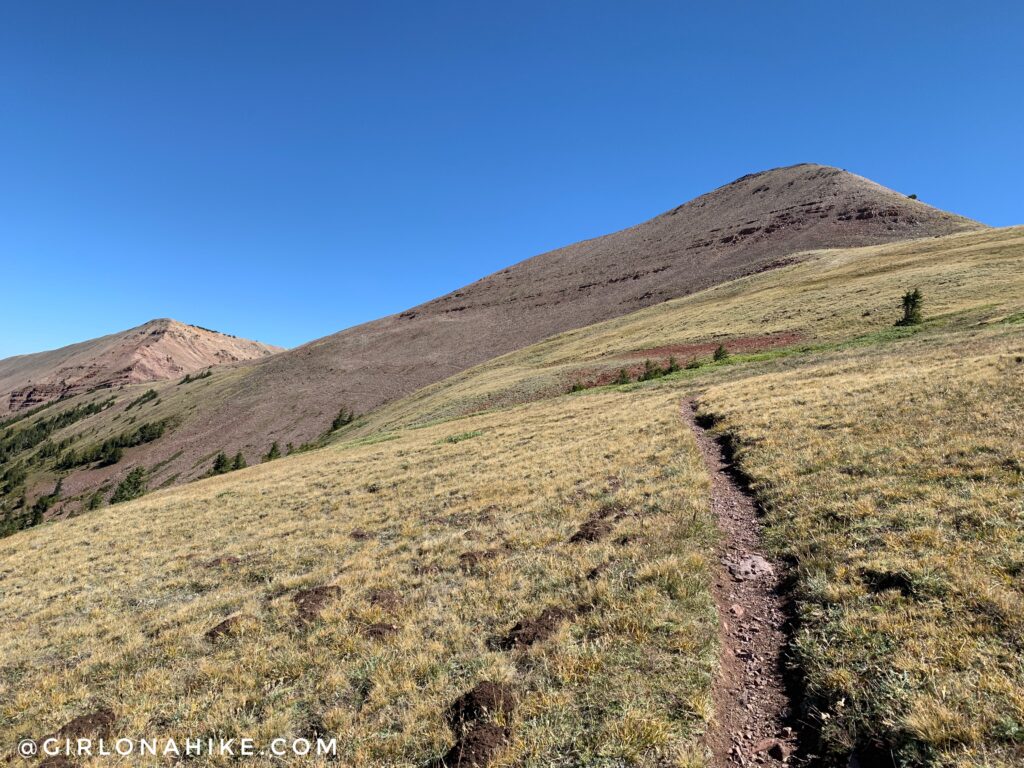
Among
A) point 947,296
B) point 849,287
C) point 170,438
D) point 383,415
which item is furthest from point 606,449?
point 170,438

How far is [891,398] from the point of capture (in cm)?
1541

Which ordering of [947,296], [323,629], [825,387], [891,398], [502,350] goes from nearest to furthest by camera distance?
1. [323,629]
2. [891,398]
3. [825,387]
4. [947,296]
5. [502,350]

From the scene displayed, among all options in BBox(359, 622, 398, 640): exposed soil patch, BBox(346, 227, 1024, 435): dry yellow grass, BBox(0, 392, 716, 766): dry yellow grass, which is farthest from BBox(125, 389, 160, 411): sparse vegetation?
BBox(359, 622, 398, 640): exposed soil patch

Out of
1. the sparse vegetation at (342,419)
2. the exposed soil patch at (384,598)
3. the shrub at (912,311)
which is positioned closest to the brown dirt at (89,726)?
the exposed soil patch at (384,598)

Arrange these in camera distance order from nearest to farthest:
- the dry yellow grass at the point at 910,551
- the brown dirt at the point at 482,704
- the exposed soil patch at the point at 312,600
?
the dry yellow grass at the point at 910,551 < the brown dirt at the point at 482,704 < the exposed soil patch at the point at 312,600

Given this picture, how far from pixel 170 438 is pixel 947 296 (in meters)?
101

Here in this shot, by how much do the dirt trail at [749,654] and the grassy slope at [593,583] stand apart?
1.11ft

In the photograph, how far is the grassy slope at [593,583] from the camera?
5430mm

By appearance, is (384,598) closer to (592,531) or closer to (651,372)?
(592,531)

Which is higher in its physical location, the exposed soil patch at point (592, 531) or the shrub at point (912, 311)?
the shrub at point (912, 311)

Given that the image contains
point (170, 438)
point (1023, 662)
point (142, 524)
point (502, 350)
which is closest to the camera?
point (1023, 662)

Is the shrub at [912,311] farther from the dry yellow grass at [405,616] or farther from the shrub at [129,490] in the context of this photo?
the shrub at [129,490]

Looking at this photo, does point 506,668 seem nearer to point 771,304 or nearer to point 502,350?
point 771,304

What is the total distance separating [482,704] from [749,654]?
382cm
